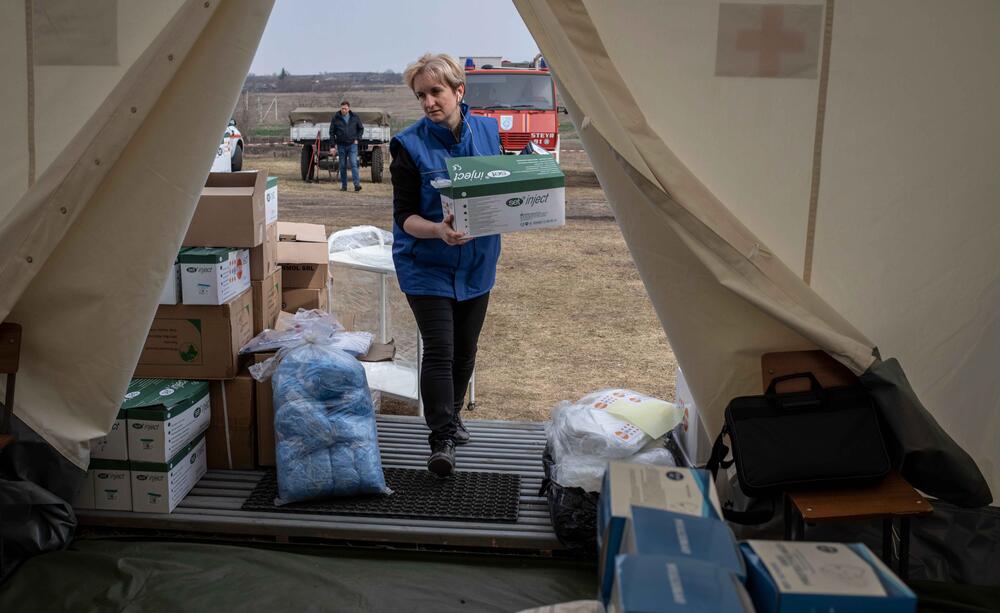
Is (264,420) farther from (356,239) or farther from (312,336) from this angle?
(356,239)

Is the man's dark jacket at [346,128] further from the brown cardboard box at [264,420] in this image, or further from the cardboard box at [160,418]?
the cardboard box at [160,418]

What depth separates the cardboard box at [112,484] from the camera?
328cm

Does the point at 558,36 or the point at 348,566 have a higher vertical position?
the point at 558,36

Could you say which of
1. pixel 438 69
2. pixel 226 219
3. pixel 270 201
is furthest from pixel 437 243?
pixel 270 201

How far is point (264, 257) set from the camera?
12.9ft

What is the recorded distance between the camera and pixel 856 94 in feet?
9.03

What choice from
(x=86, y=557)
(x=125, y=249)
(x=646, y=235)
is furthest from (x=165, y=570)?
(x=646, y=235)

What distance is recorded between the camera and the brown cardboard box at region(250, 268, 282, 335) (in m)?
3.95

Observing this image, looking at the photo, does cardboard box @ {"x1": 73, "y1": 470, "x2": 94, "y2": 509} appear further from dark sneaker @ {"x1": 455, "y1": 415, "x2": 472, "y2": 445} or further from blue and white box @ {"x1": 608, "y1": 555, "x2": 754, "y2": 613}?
blue and white box @ {"x1": 608, "y1": 555, "x2": 754, "y2": 613}

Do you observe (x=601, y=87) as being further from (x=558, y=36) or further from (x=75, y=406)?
(x=75, y=406)

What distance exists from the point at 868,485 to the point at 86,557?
2.47 meters

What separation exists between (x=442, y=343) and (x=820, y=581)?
2046mm

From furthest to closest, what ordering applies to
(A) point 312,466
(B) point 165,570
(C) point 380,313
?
1. (C) point 380,313
2. (A) point 312,466
3. (B) point 165,570

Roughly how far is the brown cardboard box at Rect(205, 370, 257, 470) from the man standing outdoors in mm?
11793
